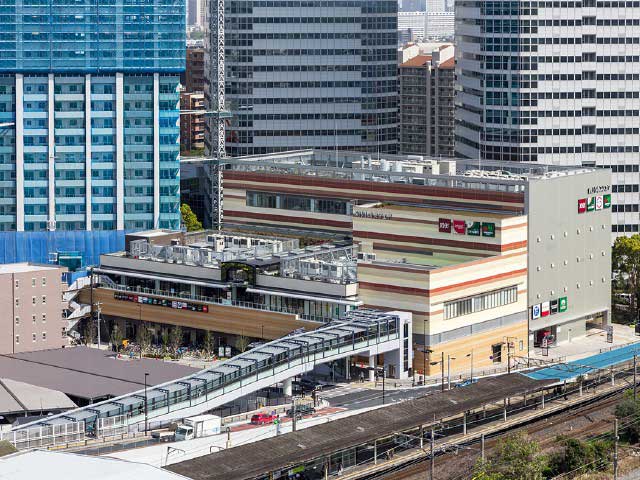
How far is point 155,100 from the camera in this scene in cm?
19288

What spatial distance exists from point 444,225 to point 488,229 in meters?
5.13

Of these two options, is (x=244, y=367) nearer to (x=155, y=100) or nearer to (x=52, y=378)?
(x=52, y=378)

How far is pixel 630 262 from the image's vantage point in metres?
188

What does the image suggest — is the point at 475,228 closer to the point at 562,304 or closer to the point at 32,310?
the point at 562,304

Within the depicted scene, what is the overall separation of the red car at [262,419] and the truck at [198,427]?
18.2 feet

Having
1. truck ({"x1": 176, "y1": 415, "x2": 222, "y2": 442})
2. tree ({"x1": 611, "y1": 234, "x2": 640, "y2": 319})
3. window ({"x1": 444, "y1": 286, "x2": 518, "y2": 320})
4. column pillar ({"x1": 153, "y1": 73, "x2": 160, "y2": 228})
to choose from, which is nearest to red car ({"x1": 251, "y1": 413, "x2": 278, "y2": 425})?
truck ({"x1": 176, "y1": 415, "x2": 222, "y2": 442})

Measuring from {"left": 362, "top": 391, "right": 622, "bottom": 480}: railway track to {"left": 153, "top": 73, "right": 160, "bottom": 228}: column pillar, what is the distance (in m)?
64.3

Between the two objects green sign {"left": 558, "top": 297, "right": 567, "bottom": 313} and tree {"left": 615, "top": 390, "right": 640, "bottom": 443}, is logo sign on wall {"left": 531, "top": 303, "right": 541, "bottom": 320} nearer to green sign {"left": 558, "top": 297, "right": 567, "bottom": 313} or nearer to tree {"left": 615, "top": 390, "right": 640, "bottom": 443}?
green sign {"left": 558, "top": 297, "right": 567, "bottom": 313}

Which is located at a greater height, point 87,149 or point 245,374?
point 87,149

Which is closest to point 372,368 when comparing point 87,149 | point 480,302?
point 480,302

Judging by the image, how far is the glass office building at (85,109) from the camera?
191 metres

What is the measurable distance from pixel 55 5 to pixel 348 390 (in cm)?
6545

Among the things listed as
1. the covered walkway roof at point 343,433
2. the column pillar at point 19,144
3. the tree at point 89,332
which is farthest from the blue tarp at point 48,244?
the covered walkway roof at point 343,433

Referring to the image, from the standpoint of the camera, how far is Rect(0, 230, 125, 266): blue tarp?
628 ft
